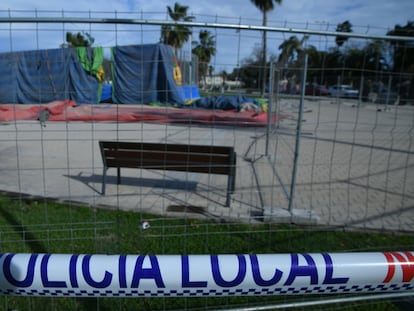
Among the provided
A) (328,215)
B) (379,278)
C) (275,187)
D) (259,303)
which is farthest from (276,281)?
(275,187)

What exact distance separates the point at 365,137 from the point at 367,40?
9.70 m

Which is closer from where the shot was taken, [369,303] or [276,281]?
[276,281]

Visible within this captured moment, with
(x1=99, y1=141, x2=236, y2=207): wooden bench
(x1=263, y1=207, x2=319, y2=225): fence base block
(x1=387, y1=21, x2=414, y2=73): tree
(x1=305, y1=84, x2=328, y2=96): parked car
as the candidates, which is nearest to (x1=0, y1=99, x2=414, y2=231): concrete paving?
(x1=263, y1=207, x2=319, y2=225): fence base block

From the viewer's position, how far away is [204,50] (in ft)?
9.69

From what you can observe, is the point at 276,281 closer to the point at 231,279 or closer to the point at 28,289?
the point at 231,279

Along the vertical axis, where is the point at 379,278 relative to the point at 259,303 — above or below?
above

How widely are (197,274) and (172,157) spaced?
3250mm

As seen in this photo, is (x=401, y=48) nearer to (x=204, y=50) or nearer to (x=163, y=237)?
(x=204, y=50)

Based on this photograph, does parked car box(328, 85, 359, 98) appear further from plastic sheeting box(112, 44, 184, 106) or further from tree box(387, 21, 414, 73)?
plastic sheeting box(112, 44, 184, 106)

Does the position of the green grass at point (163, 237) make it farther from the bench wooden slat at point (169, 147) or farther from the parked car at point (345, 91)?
the parked car at point (345, 91)

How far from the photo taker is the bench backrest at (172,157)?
4305mm

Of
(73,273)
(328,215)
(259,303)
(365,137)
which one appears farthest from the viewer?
(365,137)

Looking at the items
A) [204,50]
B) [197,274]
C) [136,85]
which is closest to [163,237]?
[136,85]

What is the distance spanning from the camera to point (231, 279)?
119 cm
